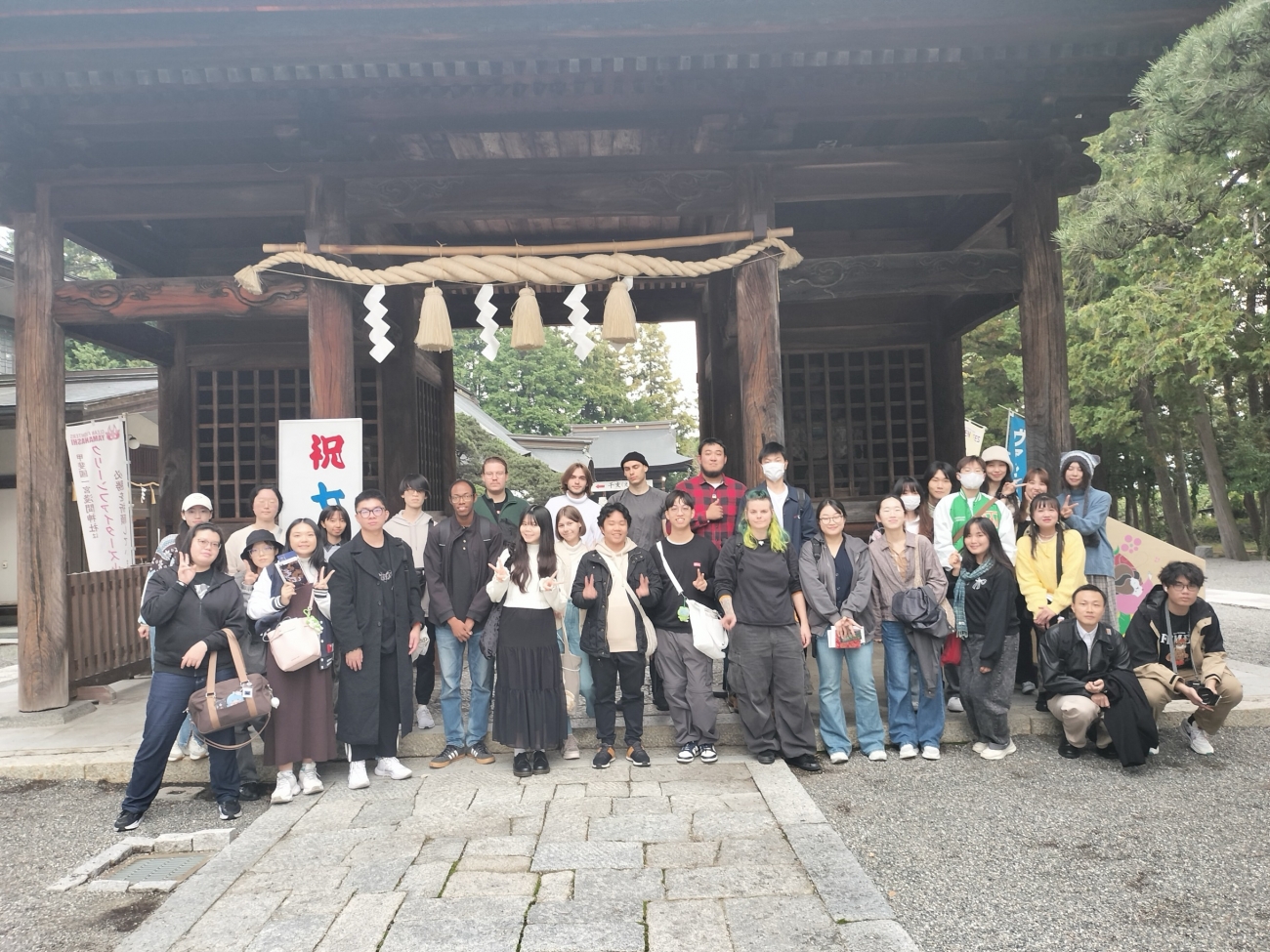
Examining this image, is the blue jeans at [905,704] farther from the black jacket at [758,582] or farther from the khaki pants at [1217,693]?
the khaki pants at [1217,693]

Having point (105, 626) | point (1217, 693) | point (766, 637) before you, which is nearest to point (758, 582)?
point (766, 637)

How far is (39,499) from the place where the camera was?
670 cm

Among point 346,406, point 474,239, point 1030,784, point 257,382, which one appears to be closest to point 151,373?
point 257,382

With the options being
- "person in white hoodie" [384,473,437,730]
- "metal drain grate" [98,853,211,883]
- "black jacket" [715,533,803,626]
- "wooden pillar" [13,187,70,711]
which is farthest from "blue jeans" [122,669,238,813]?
"black jacket" [715,533,803,626]

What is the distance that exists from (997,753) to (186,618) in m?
4.83

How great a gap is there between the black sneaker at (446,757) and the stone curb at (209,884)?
815mm

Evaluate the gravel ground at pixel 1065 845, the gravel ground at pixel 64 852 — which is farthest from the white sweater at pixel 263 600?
the gravel ground at pixel 1065 845

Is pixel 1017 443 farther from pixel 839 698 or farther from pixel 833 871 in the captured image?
pixel 833 871

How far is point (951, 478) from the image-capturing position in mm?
6512

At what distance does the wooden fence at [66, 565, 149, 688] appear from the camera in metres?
6.98

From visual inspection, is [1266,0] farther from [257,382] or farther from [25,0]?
[257,382]

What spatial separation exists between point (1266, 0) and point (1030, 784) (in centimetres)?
440

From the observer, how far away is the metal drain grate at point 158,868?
13.5 ft

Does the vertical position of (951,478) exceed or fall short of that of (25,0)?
it falls short
